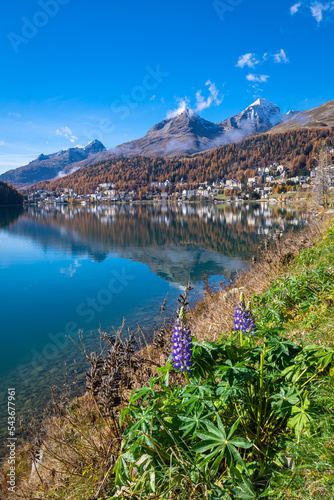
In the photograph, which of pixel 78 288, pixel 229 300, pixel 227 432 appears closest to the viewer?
pixel 227 432

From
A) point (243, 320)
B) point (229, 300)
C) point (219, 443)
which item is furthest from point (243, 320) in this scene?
point (229, 300)

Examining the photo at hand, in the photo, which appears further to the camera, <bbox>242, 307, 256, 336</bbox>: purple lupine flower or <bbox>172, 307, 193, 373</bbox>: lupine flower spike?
<bbox>242, 307, 256, 336</bbox>: purple lupine flower

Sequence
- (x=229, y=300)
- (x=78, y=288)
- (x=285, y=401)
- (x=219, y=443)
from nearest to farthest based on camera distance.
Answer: (x=219, y=443) → (x=285, y=401) → (x=229, y=300) → (x=78, y=288)

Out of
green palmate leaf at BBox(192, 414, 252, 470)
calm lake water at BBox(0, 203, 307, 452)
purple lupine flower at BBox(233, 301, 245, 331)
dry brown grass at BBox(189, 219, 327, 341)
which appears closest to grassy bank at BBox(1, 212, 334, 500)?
green palmate leaf at BBox(192, 414, 252, 470)

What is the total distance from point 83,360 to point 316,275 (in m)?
7.82

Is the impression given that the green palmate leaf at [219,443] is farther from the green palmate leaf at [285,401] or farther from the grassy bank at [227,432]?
the green palmate leaf at [285,401]

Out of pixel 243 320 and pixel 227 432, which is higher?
pixel 243 320

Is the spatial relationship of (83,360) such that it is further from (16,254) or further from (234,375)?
(16,254)

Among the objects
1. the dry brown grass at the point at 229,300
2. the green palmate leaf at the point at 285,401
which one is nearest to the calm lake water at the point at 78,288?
the dry brown grass at the point at 229,300

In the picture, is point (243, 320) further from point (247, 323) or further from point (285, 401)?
point (285, 401)

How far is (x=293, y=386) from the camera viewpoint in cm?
248

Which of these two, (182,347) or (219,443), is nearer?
(219,443)

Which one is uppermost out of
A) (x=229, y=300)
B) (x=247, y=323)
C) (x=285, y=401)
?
(x=247, y=323)

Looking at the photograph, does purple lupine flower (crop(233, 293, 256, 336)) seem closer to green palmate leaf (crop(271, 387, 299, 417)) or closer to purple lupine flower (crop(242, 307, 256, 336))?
purple lupine flower (crop(242, 307, 256, 336))
